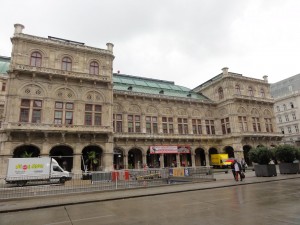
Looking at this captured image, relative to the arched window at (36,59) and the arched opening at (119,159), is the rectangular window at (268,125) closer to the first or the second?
the arched opening at (119,159)

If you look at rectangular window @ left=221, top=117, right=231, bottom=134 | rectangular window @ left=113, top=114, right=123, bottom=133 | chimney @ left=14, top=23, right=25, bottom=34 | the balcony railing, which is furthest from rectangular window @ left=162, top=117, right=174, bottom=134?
chimney @ left=14, top=23, right=25, bottom=34

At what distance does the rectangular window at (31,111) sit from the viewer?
23438 millimetres

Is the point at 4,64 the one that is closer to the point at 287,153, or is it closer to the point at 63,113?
the point at 63,113

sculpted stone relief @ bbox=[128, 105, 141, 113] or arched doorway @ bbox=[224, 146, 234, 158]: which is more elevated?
sculpted stone relief @ bbox=[128, 105, 141, 113]

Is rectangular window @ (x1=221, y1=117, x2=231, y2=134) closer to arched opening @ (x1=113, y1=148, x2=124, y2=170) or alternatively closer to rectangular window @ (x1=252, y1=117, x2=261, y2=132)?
rectangular window @ (x1=252, y1=117, x2=261, y2=132)

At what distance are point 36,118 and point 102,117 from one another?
762cm

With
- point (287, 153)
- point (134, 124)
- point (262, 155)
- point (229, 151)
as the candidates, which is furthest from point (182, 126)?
point (287, 153)

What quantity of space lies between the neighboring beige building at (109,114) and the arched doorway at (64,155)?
4.7 inches

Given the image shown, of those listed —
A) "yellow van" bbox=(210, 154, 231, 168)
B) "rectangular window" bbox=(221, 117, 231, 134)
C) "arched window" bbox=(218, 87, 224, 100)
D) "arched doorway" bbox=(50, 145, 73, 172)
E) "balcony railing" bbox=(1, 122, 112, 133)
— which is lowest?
"yellow van" bbox=(210, 154, 231, 168)

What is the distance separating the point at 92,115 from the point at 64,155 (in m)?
6.19

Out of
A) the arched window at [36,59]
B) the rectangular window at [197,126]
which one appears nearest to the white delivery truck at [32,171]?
the arched window at [36,59]

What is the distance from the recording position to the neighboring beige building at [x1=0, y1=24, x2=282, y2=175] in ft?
77.4

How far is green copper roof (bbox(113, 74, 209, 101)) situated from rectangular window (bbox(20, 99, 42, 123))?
12901mm

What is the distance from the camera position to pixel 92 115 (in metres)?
26.6
